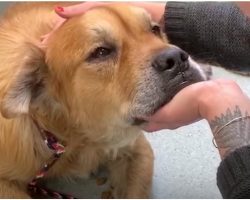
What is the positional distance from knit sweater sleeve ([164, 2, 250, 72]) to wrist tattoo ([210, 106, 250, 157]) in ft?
1.55

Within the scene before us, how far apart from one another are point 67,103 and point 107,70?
0.17 meters

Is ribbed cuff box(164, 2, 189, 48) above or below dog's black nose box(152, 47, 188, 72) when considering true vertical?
below

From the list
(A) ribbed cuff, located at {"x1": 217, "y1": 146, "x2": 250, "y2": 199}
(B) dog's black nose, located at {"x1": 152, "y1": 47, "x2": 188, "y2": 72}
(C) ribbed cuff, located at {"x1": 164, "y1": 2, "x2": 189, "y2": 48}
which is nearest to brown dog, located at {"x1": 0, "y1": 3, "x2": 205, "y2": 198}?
(B) dog's black nose, located at {"x1": 152, "y1": 47, "x2": 188, "y2": 72}

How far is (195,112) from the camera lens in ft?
4.40

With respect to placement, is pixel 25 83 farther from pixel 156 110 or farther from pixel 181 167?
pixel 181 167

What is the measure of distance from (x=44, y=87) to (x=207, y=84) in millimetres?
458

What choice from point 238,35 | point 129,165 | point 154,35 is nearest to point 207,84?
point 154,35

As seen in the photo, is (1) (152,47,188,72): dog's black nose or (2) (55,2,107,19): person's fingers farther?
(2) (55,2,107,19): person's fingers

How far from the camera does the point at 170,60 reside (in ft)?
4.36

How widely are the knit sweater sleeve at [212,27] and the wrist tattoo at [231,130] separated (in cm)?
47

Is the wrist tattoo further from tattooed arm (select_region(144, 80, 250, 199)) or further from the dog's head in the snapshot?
the dog's head

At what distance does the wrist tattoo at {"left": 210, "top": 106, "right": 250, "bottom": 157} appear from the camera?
4.00 ft

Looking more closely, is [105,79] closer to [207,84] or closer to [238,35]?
[207,84]

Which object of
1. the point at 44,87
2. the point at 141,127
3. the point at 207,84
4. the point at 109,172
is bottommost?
the point at 109,172
